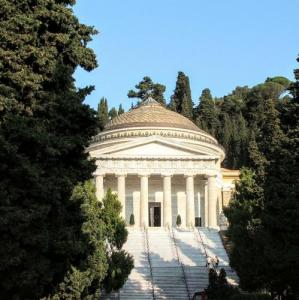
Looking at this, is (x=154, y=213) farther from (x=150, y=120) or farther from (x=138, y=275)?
(x=138, y=275)

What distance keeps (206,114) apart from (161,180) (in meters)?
35.6

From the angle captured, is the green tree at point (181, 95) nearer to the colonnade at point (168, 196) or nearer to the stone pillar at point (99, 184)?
the colonnade at point (168, 196)

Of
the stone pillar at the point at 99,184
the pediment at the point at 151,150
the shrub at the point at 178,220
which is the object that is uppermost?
the pediment at the point at 151,150

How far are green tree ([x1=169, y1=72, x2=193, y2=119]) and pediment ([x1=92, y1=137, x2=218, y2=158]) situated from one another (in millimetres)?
39149

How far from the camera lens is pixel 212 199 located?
168ft

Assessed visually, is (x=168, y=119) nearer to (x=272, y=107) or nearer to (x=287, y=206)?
(x=272, y=107)

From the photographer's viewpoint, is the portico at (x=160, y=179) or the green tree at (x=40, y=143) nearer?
the green tree at (x=40, y=143)

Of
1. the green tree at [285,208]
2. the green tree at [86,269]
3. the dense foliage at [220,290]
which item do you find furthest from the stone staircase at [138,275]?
the green tree at [285,208]

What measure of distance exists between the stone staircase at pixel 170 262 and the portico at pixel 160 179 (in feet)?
16.8

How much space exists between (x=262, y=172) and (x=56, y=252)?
14.3 metres

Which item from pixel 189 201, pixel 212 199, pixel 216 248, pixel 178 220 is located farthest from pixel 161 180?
pixel 216 248

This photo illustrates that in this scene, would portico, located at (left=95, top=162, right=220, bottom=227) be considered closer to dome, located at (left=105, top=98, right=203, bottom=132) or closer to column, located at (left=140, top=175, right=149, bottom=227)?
column, located at (left=140, top=175, right=149, bottom=227)

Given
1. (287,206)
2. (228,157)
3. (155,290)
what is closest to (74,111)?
(287,206)

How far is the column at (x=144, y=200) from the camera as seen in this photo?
5019 centimetres
